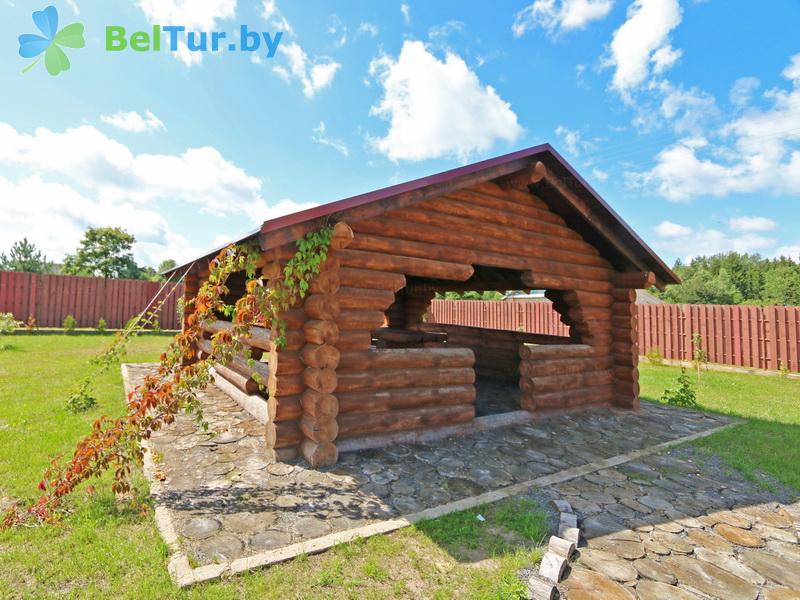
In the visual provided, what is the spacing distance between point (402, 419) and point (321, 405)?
1223mm

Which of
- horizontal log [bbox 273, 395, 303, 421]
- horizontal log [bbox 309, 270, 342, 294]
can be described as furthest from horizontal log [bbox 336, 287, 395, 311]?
horizontal log [bbox 273, 395, 303, 421]

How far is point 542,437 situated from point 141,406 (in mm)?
5055

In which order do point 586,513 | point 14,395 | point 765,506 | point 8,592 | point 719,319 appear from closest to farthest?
point 8,592 → point 586,513 → point 765,506 → point 14,395 → point 719,319

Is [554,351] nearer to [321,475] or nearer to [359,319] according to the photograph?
[359,319]

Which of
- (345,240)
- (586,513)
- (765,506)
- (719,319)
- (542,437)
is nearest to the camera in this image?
(586,513)

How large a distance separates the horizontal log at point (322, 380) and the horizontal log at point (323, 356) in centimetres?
6

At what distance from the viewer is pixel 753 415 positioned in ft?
25.4

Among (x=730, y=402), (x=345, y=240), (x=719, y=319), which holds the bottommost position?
(x=730, y=402)

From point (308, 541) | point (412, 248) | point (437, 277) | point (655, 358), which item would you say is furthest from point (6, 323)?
point (655, 358)

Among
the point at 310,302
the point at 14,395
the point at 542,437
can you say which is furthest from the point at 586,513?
the point at 14,395

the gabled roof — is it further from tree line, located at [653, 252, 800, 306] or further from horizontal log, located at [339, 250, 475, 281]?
tree line, located at [653, 252, 800, 306]

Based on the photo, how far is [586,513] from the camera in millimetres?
3676

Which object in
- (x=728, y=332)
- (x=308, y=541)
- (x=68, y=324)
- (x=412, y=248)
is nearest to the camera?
(x=308, y=541)

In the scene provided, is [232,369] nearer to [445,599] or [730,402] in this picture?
[445,599]
